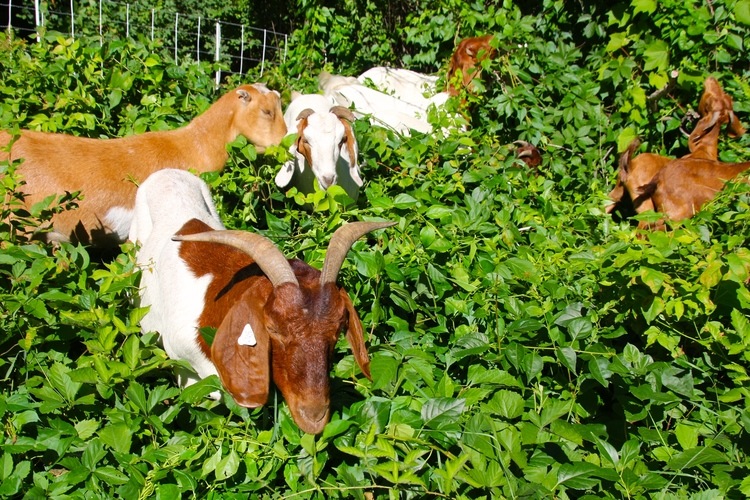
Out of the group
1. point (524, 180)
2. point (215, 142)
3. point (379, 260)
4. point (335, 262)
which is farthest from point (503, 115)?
point (335, 262)

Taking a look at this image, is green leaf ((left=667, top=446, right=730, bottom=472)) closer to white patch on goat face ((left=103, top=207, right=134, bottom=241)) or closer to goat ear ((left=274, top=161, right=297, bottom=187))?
goat ear ((left=274, top=161, right=297, bottom=187))

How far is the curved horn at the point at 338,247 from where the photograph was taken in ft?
8.09

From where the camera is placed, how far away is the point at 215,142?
5059mm

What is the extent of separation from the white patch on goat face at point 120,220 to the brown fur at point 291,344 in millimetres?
2043

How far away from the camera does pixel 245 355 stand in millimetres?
2455

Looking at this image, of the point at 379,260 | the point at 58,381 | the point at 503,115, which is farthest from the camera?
the point at 503,115

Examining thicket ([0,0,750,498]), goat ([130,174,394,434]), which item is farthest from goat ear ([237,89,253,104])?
goat ([130,174,394,434])

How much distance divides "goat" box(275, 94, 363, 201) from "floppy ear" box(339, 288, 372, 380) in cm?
239

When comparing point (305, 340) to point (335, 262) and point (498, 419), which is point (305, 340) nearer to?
point (335, 262)

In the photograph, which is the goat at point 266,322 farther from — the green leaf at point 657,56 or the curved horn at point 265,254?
the green leaf at point 657,56

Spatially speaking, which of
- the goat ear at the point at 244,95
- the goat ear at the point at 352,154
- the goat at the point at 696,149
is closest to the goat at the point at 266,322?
the goat ear at the point at 352,154

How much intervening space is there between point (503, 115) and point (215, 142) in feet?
8.99

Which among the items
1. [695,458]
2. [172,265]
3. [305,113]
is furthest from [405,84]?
[695,458]

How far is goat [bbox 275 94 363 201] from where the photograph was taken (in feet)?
16.1
